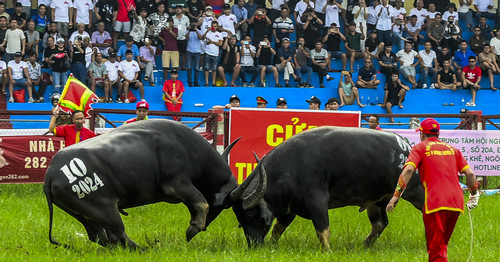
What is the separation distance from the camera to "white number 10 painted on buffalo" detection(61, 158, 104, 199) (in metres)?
9.32

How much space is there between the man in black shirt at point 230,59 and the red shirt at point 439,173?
57.0ft

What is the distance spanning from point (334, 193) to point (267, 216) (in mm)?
951

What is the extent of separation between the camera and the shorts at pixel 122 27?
25.8 meters

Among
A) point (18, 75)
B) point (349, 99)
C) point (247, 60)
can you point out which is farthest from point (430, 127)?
point (247, 60)

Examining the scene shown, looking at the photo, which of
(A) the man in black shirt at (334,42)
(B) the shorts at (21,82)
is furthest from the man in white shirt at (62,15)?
(A) the man in black shirt at (334,42)

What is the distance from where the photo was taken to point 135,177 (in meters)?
9.84

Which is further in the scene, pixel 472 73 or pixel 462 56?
pixel 462 56

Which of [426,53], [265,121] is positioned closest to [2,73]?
[265,121]

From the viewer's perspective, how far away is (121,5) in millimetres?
25734

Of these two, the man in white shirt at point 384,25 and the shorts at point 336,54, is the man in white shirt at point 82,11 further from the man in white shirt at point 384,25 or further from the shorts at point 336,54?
the man in white shirt at point 384,25

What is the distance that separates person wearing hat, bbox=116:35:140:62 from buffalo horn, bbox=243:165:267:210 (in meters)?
15.2

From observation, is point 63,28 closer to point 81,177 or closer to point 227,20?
point 227,20

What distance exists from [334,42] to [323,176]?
17659mm

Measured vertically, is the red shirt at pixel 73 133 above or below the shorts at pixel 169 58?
below
